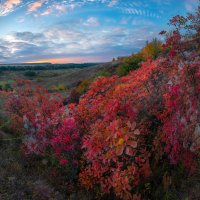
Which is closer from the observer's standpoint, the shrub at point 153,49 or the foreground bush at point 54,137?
the foreground bush at point 54,137

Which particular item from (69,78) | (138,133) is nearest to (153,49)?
(69,78)

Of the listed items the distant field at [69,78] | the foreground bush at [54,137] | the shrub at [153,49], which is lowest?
the foreground bush at [54,137]

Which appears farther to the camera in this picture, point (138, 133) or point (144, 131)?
point (144, 131)

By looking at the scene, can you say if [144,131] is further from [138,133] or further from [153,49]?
[153,49]

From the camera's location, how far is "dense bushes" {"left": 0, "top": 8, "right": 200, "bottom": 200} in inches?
234

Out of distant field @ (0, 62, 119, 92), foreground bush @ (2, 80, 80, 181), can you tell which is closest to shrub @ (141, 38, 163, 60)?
distant field @ (0, 62, 119, 92)

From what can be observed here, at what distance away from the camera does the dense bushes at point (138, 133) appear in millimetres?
5934

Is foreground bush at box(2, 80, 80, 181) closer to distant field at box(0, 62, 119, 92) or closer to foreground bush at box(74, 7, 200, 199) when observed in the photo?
foreground bush at box(74, 7, 200, 199)

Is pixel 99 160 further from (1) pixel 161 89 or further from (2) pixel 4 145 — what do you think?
(2) pixel 4 145

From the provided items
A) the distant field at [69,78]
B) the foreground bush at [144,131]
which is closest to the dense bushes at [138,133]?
the foreground bush at [144,131]

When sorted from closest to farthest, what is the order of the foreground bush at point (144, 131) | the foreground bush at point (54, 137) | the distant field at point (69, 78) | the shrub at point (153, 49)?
the foreground bush at point (144, 131)
the foreground bush at point (54, 137)
the shrub at point (153, 49)
the distant field at point (69, 78)

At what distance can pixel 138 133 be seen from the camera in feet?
17.9

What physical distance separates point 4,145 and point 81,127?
14.1ft

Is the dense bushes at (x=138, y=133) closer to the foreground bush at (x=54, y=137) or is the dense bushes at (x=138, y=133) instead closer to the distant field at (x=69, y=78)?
the foreground bush at (x=54, y=137)
